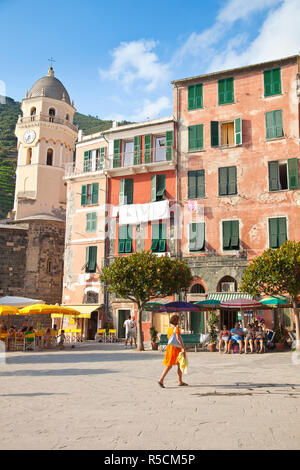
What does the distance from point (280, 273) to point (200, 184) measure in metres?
10.8

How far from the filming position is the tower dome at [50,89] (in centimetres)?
3944

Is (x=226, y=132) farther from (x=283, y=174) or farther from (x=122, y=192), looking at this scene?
(x=122, y=192)

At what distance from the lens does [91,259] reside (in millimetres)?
29750

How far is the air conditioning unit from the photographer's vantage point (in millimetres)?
25133

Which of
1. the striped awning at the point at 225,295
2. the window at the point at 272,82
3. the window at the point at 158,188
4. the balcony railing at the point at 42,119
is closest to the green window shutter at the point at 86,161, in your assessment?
the window at the point at 158,188

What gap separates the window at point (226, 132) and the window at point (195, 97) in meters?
1.89

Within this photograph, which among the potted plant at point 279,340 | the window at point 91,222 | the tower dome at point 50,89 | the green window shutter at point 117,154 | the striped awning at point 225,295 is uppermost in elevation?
the tower dome at point 50,89

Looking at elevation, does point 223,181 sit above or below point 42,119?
below

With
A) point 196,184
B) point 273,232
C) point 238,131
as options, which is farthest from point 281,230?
point 238,131

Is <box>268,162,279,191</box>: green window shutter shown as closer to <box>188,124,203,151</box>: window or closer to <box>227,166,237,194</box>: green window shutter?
<box>227,166,237,194</box>: green window shutter

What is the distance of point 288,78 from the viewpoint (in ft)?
85.0

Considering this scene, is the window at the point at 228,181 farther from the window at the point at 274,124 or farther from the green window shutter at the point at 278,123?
the green window shutter at the point at 278,123

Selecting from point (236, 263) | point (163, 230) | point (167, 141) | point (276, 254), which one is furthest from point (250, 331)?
point (167, 141)
